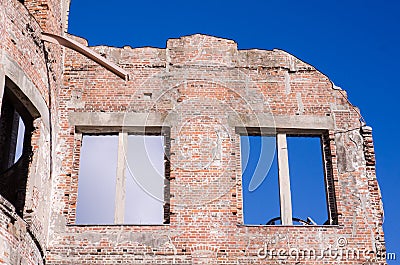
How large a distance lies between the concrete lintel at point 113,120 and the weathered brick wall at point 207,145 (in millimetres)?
82

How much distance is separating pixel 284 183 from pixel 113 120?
3740 mm

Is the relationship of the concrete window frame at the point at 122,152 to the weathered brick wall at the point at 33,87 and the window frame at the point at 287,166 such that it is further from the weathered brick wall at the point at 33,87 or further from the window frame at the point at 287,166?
the window frame at the point at 287,166

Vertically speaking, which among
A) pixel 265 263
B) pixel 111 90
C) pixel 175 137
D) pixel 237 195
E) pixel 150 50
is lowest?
pixel 265 263

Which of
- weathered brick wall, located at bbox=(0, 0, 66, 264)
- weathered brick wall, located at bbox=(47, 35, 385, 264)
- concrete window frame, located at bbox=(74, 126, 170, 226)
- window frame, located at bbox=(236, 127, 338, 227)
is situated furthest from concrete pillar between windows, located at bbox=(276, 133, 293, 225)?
weathered brick wall, located at bbox=(0, 0, 66, 264)

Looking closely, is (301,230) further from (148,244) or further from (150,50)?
(150,50)

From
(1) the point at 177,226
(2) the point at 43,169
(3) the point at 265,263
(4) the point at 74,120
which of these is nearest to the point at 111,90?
(4) the point at 74,120

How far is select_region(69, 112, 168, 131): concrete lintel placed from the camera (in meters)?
13.1

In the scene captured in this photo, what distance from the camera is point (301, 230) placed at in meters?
12.5

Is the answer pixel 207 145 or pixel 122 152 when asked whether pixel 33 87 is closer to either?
pixel 122 152

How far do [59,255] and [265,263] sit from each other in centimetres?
391

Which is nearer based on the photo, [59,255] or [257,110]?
[59,255]

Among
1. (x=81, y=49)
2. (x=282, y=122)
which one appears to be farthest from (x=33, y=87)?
(x=282, y=122)

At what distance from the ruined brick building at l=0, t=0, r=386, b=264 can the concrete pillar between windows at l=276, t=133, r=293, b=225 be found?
0.07 feet

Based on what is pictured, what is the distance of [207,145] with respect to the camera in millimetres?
13008
